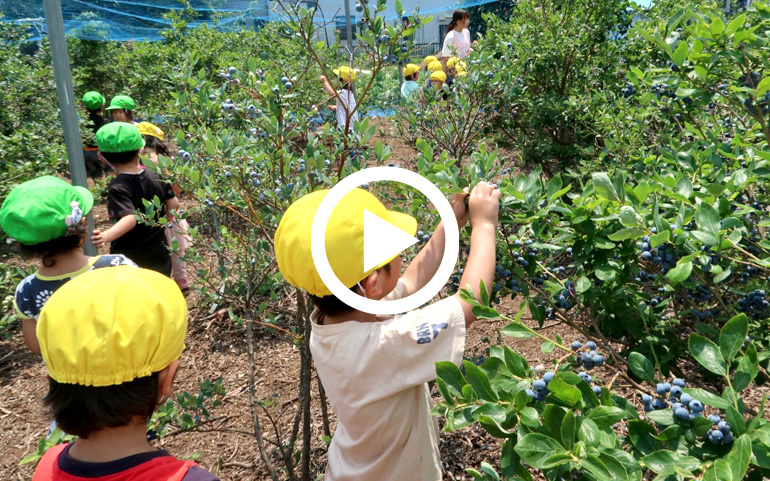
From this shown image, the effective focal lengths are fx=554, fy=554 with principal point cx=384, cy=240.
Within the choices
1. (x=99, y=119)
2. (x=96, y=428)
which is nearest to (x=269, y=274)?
(x=96, y=428)

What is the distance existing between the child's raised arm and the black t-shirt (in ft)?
7.95

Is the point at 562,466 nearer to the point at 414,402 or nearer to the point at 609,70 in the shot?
the point at 414,402

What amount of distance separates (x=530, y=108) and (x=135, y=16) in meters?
8.12

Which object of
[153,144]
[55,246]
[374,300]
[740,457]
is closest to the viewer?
[740,457]

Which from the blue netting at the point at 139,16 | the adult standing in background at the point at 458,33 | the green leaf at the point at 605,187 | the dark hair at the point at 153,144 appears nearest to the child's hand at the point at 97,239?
the dark hair at the point at 153,144

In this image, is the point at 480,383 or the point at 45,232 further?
the point at 45,232

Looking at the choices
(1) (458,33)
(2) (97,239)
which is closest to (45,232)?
(2) (97,239)

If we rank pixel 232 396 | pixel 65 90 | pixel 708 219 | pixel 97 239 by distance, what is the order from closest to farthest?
pixel 708 219
pixel 65 90
pixel 97 239
pixel 232 396

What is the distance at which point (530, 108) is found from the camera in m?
5.10

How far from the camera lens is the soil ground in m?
2.54

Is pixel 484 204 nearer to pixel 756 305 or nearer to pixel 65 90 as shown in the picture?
pixel 756 305

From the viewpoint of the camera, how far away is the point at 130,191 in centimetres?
330

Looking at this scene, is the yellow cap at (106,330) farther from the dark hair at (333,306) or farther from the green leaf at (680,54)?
the green leaf at (680,54)

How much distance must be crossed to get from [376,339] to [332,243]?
0.24 metres
